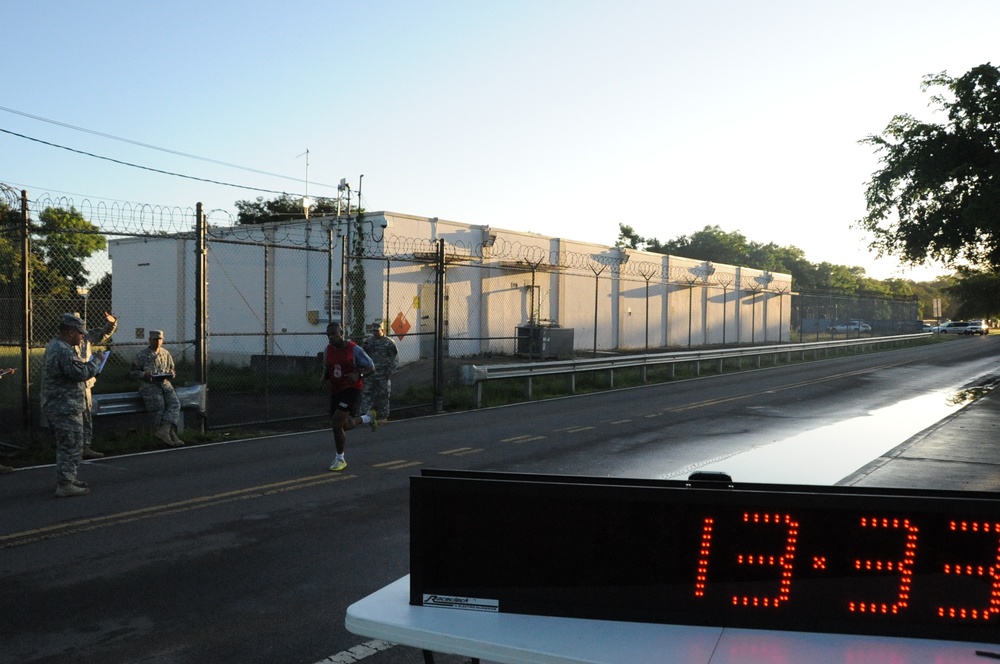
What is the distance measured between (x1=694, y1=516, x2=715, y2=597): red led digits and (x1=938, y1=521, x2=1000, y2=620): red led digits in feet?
2.40

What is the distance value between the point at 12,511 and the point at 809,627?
8.13 metres

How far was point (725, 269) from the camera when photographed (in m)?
52.2

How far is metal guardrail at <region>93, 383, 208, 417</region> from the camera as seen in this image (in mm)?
13086

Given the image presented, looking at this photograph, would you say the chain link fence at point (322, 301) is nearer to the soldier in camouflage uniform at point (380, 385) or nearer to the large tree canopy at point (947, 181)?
the soldier in camouflage uniform at point (380, 385)

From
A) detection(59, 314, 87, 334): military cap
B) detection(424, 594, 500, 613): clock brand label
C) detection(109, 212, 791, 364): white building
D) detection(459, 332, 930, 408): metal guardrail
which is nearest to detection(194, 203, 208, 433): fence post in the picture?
detection(59, 314, 87, 334): military cap

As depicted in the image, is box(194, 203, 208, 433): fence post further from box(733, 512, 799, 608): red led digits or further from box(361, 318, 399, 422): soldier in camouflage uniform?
box(733, 512, 799, 608): red led digits

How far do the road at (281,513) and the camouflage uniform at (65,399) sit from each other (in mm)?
445

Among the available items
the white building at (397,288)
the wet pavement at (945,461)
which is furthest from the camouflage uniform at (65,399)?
the white building at (397,288)

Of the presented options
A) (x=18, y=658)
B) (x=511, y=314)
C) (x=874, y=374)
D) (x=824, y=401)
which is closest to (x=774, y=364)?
(x=874, y=374)

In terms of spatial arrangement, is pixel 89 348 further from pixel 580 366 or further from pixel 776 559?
pixel 580 366

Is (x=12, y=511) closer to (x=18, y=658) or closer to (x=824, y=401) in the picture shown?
(x=18, y=658)

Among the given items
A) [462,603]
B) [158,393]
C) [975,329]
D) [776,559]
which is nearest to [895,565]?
[776,559]

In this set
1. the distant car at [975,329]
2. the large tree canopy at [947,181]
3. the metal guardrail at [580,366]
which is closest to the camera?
the metal guardrail at [580,366]

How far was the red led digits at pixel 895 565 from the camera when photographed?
285cm
